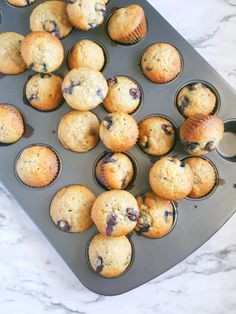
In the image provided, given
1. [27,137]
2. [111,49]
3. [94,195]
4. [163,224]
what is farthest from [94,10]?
[163,224]

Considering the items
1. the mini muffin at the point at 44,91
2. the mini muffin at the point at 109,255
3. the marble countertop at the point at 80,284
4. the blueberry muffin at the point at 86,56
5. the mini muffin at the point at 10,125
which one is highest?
the blueberry muffin at the point at 86,56

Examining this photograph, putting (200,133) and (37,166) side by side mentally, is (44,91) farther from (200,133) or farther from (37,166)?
(200,133)

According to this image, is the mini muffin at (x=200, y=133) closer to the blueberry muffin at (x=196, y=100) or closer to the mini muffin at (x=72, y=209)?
the blueberry muffin at (x=196, y=100)

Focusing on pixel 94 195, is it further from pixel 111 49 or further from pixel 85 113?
pixel 111 49

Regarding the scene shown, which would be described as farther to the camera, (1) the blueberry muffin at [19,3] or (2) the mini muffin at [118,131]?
(1) the blueberry muffin at [19,3]

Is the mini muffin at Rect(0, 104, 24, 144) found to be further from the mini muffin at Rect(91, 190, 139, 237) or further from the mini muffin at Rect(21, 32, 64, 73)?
the mini muffin at Rect(91, 190, 139, 237)

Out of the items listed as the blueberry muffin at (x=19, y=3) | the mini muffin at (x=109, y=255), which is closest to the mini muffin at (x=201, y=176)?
the mini muffin at (x=109, y=255)
